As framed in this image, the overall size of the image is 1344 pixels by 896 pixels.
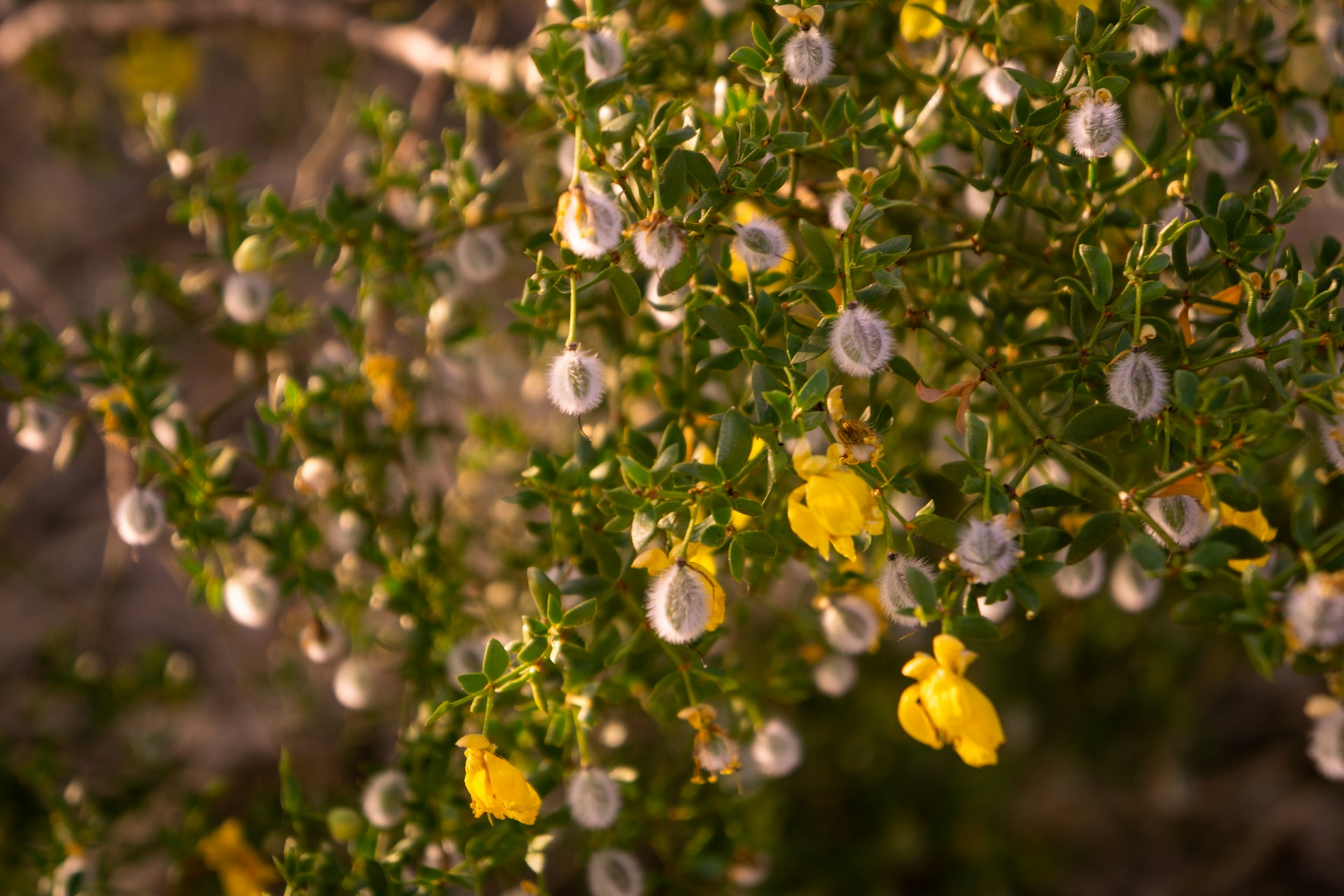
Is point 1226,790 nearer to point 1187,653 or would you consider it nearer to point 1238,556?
point 1187,653

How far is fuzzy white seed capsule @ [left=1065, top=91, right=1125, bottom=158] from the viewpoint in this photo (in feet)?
2.60

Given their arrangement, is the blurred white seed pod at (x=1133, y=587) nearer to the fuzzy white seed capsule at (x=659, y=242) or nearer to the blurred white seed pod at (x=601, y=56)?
the fuzzy white seed capsule at (x=659, y=242)

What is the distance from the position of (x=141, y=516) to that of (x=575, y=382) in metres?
0.61

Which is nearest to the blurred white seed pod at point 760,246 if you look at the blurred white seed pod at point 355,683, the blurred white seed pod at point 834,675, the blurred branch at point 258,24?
the blurred white seed pod at point 834,675

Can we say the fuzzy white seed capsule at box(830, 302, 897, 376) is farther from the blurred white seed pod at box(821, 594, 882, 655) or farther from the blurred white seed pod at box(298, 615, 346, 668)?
the blurred white seed pod at box(298, 615, 346, 668)

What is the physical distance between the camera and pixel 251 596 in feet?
3.90

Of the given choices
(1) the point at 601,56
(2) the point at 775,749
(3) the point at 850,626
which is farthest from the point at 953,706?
(1) the point at 601,56

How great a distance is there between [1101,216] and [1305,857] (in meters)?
2.18

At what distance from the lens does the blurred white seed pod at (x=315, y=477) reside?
115 cm

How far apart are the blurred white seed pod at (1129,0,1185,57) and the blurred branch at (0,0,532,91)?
0.86 m

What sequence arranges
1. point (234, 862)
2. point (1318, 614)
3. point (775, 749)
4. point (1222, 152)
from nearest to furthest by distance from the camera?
point (1318, 614) < point (1222, 152) < point (775, 749) < point (234, 862)

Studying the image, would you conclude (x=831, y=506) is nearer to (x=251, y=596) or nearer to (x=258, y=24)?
(x=251, y=596)

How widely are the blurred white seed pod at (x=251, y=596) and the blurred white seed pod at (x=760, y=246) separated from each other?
78 centimetres

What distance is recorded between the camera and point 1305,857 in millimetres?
2232
